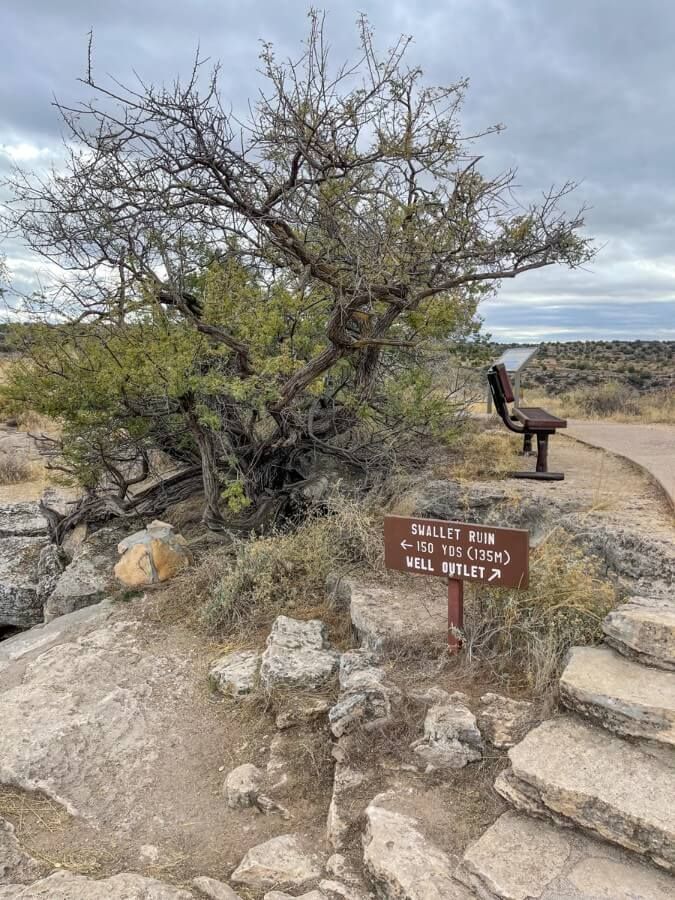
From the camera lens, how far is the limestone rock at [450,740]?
327 centimetres

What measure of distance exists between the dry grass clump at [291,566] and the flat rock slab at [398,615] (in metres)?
0.45

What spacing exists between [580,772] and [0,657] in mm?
4587

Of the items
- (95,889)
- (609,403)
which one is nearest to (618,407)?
(609,403)

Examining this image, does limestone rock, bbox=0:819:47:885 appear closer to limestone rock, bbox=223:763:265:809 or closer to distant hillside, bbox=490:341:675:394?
limestone rock, bbox=223:763:265:809

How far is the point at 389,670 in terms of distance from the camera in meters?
4.11

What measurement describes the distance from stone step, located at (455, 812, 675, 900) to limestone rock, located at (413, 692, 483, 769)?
0.43 meters

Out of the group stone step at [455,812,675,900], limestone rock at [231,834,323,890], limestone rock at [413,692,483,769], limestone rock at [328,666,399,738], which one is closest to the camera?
stone step at [455,812,675,900]

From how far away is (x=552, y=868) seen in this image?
8.50 ft

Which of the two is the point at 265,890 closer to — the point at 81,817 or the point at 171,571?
the point at 81,817

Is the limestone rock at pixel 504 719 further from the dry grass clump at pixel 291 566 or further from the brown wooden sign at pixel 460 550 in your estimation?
the dry grass clump at pixel 291 566

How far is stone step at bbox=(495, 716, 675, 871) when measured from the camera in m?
2.59

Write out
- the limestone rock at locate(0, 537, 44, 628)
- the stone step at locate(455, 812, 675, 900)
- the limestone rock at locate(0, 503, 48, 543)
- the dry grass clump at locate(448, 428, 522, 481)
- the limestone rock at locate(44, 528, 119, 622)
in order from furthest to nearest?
1. the limestone rock at locate(0, 503, 48, 543)
2. the dry grass clump at locate(448, 428, 522, 481)
3. the limestone rock at locate(0, 537, 44, 628)
4. the limestone rock at locate(44, 528, 119, 622)
5. the stone step at locate(455, 812, 675, 900)

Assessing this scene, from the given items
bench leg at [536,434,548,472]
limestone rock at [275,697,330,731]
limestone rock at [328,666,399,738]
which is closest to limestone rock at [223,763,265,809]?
limestone rock at [275,697,330,731]

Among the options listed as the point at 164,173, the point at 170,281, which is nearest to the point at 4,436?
the point at 170,281
